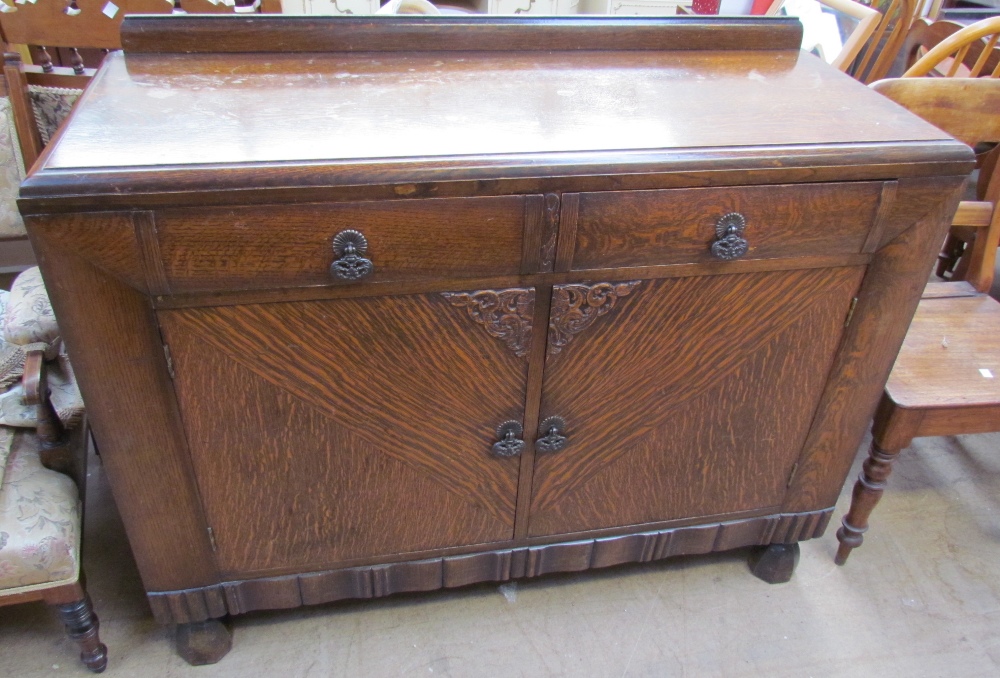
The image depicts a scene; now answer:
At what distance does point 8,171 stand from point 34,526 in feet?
2.33

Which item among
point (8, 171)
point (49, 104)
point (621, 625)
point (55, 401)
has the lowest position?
point (621, 625)

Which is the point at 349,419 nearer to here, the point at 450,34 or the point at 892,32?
the point at 450,34

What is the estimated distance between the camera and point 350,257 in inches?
39.1

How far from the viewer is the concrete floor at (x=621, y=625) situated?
4.62ft

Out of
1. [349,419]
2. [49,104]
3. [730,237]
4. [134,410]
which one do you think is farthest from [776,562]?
[49,104]

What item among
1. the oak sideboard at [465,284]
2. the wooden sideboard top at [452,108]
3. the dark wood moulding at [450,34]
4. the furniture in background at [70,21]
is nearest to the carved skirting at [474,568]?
the oak sideboard at [465,284]

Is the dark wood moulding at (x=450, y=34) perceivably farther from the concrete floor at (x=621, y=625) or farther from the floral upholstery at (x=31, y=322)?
the concrete floor at (x=621, y=625)

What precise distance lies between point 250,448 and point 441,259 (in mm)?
419

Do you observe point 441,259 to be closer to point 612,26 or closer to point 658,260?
point 658,260

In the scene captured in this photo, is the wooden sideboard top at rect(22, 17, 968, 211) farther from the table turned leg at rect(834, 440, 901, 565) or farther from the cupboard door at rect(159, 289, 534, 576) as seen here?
the table turned leg at rect(834, 440, 901, 565)

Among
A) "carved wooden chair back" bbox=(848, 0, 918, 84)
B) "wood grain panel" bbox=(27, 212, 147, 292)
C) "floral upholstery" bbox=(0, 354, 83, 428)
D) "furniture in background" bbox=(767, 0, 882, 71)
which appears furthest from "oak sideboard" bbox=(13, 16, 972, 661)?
"carved wooden chair back" bbox=(848, 0, 918, 84)

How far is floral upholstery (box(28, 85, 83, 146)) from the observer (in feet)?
4.83

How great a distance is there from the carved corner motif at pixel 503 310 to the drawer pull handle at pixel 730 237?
0.27 metres

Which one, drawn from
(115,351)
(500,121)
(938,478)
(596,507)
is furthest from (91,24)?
(938,478)
